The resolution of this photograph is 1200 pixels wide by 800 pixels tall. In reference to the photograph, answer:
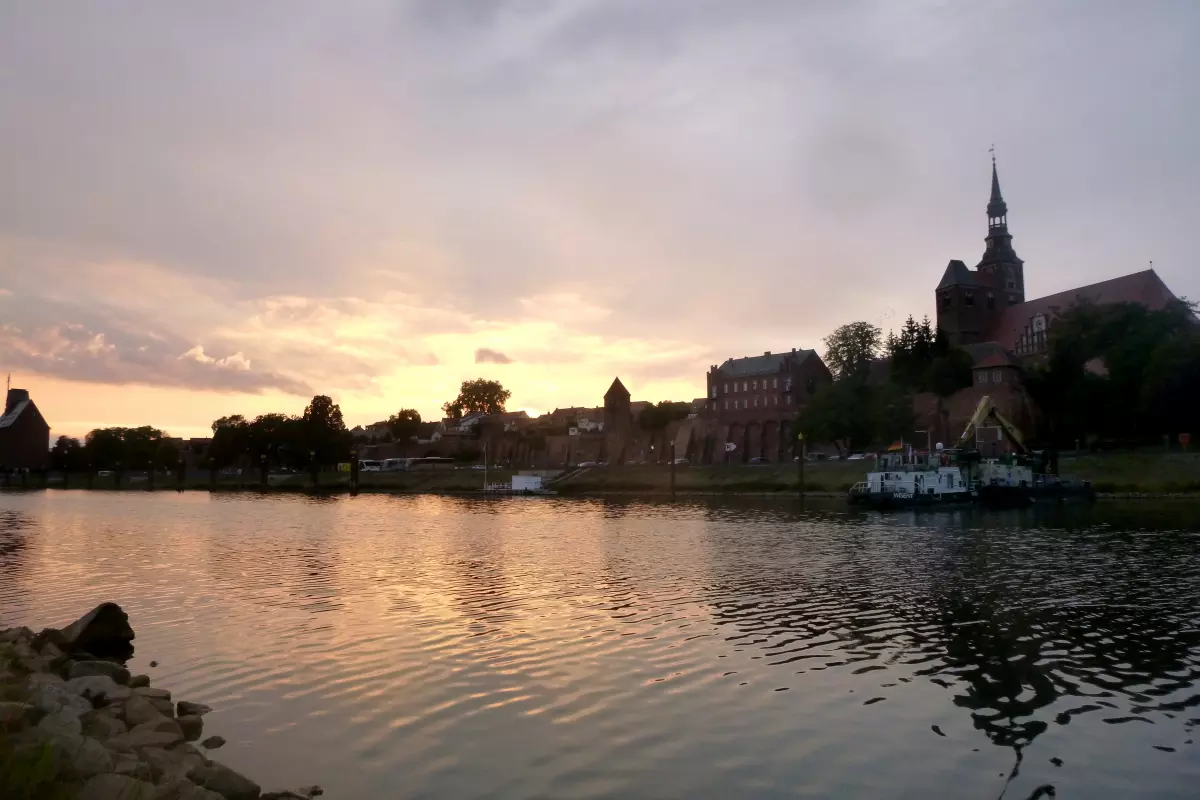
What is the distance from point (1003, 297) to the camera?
138 m

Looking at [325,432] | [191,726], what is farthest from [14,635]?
[325,432]

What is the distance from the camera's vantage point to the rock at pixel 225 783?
10203mm

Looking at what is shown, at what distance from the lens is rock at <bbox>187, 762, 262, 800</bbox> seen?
10.2 metres

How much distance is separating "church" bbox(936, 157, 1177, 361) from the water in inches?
3701

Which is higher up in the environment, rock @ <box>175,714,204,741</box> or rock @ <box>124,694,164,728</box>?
rock @ <box>124,694,164,728</box>

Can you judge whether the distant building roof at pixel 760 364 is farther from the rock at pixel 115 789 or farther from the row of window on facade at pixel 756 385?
the rock at pixel 115 789

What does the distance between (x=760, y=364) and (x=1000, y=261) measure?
42507mm

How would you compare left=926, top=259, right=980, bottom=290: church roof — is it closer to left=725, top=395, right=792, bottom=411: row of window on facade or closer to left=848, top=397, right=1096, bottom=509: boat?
left=725, top=395, right=792, bottom=411: row of window on facade

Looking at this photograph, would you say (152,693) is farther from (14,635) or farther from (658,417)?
(658,417)

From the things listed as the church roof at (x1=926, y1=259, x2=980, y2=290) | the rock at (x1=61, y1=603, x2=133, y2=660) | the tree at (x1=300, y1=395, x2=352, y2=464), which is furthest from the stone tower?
the rock at (x1=61, y1=603, x2=133, y2=660)

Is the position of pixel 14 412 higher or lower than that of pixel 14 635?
higher

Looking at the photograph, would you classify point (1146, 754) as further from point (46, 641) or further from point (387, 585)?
point (387, 585)

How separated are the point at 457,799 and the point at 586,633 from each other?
9583 millimetres

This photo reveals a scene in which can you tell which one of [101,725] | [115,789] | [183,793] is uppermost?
[115,789]
